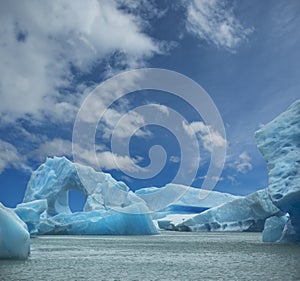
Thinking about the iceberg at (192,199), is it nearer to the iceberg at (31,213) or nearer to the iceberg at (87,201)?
the iceberg at (87,201)

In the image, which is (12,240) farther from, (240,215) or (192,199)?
(192,199)

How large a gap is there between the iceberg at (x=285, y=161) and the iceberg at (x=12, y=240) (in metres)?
7.86

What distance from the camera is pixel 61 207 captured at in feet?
128

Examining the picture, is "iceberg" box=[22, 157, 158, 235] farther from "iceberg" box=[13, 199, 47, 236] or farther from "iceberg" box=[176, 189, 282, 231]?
"iceberg" box=[176, 189, 282, 231]

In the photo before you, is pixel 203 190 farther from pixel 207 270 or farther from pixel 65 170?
pixel 207 270

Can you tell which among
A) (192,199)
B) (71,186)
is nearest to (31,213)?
(71,186)

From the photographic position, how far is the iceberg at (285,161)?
44.1 ft

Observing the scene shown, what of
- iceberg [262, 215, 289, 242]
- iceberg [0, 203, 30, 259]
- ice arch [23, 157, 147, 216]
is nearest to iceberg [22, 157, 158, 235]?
ice arch [23, 157, 147, 216]

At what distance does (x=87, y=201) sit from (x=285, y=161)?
78.4ft

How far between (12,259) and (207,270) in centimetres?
465

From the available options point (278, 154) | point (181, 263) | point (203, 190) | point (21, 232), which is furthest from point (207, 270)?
point (203, 190)

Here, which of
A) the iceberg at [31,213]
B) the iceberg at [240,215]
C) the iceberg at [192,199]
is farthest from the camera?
the iceberg at [192,199]

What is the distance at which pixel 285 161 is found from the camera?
46.6ft

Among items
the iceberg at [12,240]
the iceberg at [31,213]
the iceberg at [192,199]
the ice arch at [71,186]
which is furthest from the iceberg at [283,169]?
the iceberg at [192,199]
